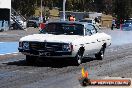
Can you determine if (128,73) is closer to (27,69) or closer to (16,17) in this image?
(27,69)

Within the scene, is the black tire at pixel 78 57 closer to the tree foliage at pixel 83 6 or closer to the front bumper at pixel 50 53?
the front bumper at pixel 50 53

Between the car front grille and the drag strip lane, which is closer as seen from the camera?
the drag strip lane

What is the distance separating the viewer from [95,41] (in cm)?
1578

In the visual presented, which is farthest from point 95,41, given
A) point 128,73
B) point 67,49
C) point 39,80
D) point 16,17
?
point 16,17

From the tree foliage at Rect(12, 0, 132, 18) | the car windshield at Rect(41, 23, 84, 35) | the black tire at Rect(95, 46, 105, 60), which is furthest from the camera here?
the tree foliage at Rect(12, 0, 132, 18)

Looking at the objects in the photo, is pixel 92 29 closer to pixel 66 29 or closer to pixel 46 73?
pixel 66 29

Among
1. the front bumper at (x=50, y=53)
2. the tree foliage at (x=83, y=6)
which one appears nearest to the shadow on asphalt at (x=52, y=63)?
the front bumper at (x=50, y=53)

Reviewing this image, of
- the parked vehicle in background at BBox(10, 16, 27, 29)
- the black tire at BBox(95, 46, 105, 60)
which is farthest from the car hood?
the parked vehicle in background at BBox(10, 16, 27, 29)

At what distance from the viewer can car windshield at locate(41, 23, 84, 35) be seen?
597 inches

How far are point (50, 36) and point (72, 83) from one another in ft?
13.8

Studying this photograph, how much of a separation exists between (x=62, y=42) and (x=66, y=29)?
4.68ft

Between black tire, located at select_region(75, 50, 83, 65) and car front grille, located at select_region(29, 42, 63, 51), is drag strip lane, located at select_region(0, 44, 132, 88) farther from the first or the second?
car front grille, located at select_region(29, 42, 63, 51)

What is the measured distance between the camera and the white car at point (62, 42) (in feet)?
45.7

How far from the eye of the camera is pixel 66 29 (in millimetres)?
15234
